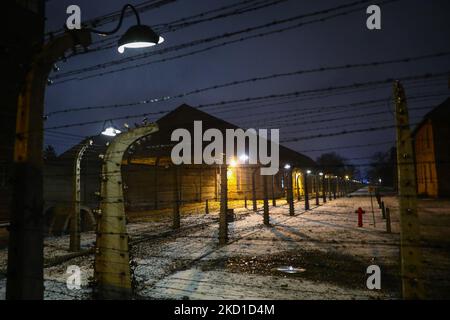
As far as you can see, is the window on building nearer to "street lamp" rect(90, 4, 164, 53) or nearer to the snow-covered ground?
the snow-covered ground

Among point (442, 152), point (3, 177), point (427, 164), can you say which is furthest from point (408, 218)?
point (427, 164)

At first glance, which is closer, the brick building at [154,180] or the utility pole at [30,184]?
the utility pole at [30,184]

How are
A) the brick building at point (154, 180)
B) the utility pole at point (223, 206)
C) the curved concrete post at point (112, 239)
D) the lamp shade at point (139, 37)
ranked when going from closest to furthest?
the lamp shade at point (139, 37) → the curved concrete post at point (112, 239) → the utility pole at point (223, 206) → the brick building at point (154, 180)

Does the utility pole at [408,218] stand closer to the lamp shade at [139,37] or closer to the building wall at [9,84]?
the lamp shade at [139,37]

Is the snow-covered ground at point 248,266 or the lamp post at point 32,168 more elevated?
the lamp post at point 32,168

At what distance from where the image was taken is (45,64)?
15.6ft

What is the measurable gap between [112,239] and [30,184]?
1.45 m

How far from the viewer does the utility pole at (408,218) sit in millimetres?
4117

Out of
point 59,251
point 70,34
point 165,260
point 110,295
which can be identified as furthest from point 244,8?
point 59,251

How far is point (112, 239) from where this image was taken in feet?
16.9

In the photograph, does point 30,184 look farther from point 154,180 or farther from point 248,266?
point 154,180

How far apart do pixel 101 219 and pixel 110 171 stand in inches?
30.8

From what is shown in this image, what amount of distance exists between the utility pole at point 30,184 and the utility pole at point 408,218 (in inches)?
187

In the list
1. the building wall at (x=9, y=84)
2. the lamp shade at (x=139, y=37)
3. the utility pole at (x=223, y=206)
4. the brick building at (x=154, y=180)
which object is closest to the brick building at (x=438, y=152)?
the brick building at (x=154, y=180)
